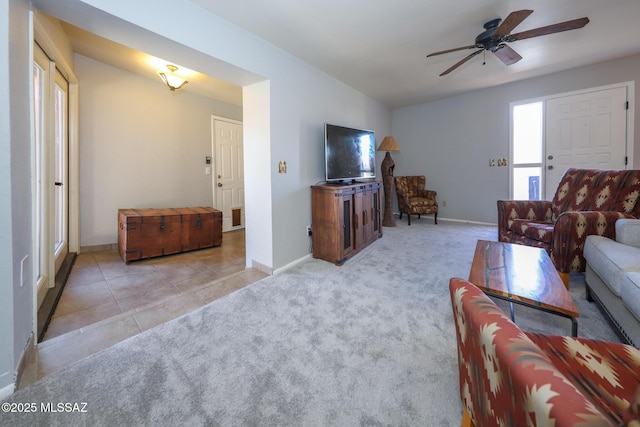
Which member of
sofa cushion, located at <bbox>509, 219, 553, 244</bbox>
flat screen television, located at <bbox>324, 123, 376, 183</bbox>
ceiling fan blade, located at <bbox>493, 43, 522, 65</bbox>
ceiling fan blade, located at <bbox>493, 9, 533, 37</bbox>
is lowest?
sofa cushion, located at <bbox>509, 219, 553, 244</bbox>

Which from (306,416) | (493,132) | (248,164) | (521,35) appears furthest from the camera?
(493,132)

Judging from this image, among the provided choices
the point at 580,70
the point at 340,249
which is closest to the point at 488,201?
the point at 580,70

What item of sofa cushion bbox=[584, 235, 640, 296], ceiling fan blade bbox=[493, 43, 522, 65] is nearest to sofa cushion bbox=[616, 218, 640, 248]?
sofa cushion bbox=[584, 235, 640, 296]

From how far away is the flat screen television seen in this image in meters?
3.17

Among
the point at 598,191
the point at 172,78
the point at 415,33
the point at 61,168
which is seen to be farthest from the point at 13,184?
the point at 598,191

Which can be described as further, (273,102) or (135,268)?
(135,268)

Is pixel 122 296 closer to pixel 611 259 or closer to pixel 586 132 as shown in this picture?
pixel 611 259

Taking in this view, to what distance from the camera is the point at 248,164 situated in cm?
288

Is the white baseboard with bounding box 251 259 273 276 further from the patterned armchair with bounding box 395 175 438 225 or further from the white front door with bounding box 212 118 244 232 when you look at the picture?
the patterned armchair with bounding box 395 175 438 225

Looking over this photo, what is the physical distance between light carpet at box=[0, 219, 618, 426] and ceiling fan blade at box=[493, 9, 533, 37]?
214 centimetres

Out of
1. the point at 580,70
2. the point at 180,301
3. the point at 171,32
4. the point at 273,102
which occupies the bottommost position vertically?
the point at 180,301

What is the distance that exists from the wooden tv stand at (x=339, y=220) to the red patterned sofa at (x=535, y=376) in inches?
81.5

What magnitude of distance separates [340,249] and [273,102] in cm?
172

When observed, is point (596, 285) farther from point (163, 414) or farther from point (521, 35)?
point (163, 414)
